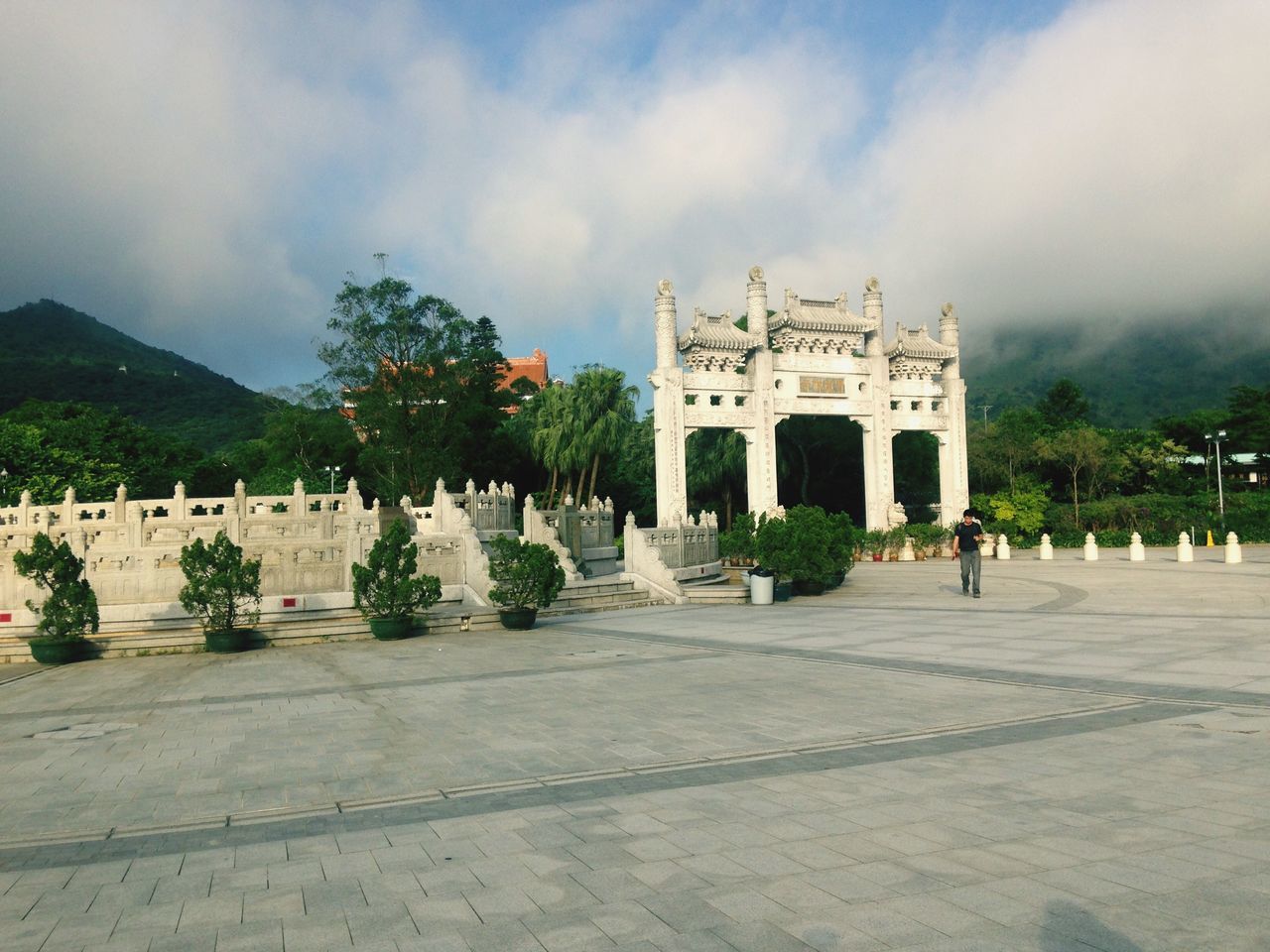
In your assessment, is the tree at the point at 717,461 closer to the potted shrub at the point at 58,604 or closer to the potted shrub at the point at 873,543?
the potted shrub at the point at 873,543

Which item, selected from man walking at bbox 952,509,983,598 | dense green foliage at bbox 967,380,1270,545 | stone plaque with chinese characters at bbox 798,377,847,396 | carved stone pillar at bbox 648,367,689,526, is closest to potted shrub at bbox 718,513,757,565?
man walking at bbox 952,509,983,598

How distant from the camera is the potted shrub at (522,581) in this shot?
16.8 metres

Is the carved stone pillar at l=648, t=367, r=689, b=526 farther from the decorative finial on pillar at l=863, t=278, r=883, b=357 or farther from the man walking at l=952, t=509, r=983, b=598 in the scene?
the man walking at l=952, t=509, r=983, b=598

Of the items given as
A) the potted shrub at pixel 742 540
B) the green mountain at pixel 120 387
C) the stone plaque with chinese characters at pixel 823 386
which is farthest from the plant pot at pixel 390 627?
the green mountain at pixel 120 387

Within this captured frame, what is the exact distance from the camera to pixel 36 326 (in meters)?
105

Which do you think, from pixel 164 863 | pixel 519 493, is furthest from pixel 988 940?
pixel 519 493

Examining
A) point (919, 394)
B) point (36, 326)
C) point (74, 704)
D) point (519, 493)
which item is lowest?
point (74, 704)

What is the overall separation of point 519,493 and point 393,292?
15.4 meters

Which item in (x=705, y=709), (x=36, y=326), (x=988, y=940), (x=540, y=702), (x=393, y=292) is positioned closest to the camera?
(x=988, y=940)

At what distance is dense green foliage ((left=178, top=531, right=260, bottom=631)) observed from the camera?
15523mm

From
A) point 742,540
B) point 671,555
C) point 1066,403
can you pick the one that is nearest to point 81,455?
point 671,555

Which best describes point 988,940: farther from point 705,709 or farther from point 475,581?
point 475,581

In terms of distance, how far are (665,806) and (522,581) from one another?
11457 millimetres

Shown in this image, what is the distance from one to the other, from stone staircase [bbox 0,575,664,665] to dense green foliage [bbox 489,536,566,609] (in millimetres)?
717
